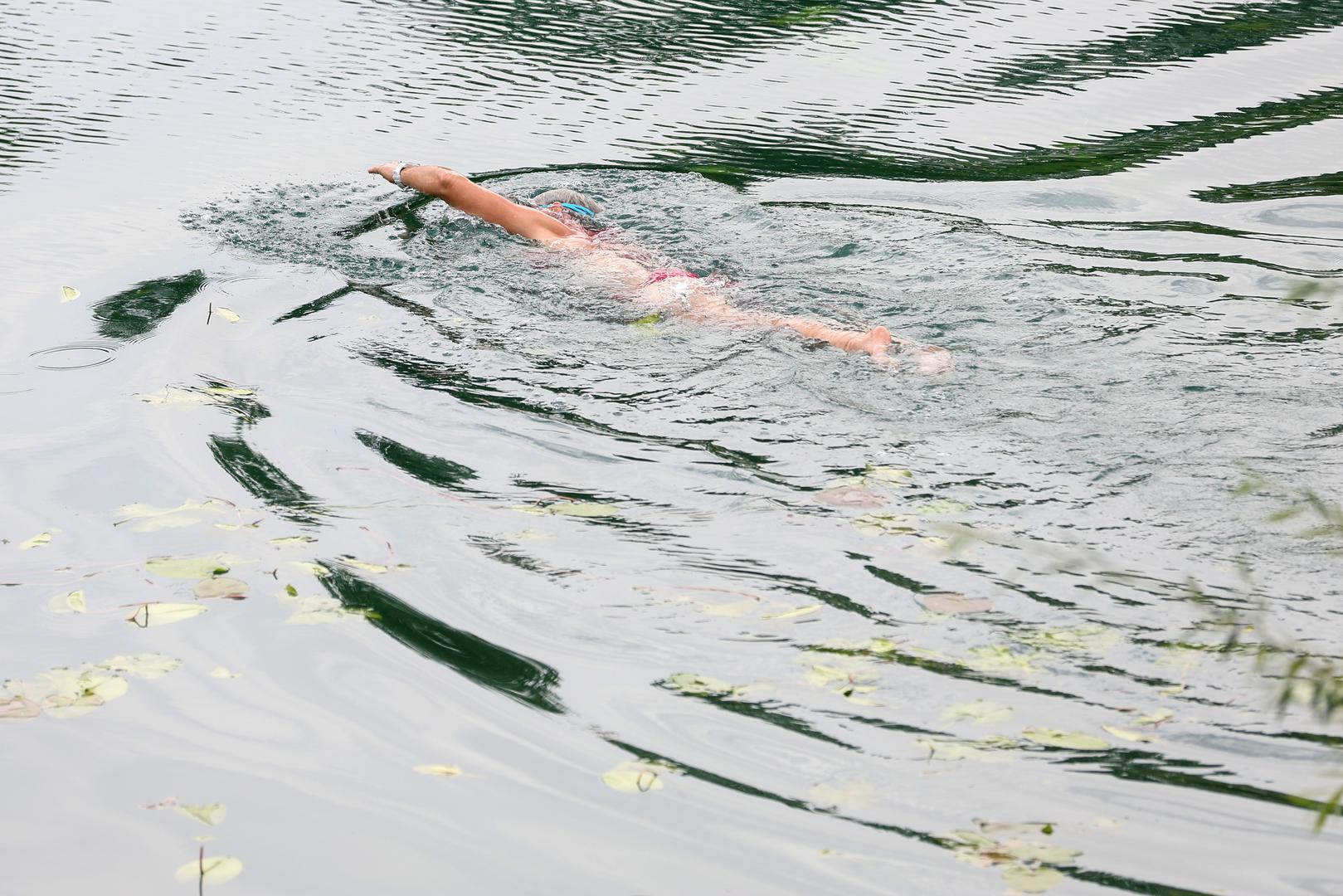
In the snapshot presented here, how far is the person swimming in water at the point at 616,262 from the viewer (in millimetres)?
4809

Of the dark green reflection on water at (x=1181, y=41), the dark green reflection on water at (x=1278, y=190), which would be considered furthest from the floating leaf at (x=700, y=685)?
the dark green reflection on water at (x=1181, y=41)

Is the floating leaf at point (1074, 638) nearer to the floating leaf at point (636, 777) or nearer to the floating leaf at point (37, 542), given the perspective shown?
the floating leaf at point (636, 777)

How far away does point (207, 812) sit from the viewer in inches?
101

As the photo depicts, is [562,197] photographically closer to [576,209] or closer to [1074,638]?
[576,209]

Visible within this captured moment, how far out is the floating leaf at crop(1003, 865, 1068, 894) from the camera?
2.32m

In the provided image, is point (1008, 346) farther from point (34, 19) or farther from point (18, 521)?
point (34, 19)

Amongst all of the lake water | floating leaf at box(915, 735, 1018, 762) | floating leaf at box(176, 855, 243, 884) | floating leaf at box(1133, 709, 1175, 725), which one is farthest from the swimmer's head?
floating leaf at box(176, 855, 243, 884)

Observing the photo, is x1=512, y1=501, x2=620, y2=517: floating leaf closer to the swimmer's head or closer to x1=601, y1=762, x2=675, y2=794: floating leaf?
x1=601, y1=762, x2=675, y2=794: floating leaf

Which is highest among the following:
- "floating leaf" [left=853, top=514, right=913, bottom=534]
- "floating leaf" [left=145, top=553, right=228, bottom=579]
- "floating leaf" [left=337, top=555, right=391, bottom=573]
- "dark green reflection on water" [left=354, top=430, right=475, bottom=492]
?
"floating leaf" [left=853, top=514, right=913, bottom=534]

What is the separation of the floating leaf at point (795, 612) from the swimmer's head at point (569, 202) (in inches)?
141

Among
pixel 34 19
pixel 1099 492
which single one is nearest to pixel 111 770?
pixel 1099 492

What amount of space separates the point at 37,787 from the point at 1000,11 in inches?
369

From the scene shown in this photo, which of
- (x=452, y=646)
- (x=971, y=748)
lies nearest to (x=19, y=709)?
(x=452, y=646)

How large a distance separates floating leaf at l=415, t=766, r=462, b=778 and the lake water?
20 mm
